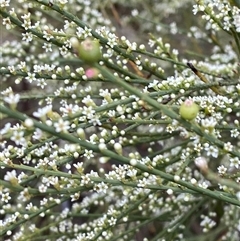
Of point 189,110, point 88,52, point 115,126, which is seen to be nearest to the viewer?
point 88,52

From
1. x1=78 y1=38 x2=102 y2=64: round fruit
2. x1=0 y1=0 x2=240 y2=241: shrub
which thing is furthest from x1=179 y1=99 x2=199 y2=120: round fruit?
x1=78 y1=38 x2=102 y2=64: round fruit

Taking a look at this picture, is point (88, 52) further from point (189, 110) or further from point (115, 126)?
point (115, 126)

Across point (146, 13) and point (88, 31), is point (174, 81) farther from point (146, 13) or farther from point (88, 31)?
point (146, 13)

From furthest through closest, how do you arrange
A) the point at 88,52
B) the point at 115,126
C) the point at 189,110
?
1. the point at 115,126
2. the point at 189,110
3. the point at 88,52

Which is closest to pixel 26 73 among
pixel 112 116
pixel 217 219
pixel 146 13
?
pixel 112 116

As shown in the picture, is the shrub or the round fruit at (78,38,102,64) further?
the shrub

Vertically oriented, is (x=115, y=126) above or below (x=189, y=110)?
above

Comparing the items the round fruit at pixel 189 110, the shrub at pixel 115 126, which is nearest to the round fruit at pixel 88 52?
the shrub at pixel 115 126

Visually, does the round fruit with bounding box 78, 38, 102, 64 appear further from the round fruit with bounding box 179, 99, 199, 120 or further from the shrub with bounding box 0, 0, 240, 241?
the round fruit with bounding box 179, 99, 199, 120

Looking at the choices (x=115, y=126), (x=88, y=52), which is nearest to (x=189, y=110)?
(x=88, y=52)

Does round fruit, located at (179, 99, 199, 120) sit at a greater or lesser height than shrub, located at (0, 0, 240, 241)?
lesser

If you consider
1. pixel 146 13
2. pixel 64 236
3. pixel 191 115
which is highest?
pixel 146 13
